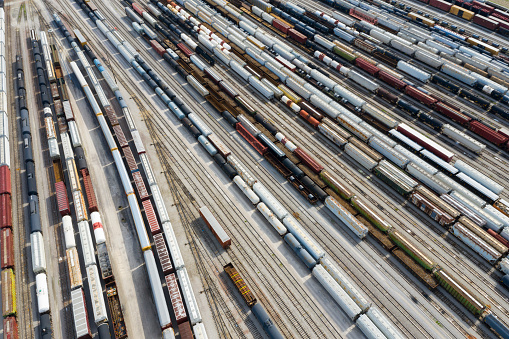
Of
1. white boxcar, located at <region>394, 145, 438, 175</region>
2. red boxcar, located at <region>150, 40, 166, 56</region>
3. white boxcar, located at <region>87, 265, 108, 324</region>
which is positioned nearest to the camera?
white boxcar, located at <region>87, 265, 108, 324</region>

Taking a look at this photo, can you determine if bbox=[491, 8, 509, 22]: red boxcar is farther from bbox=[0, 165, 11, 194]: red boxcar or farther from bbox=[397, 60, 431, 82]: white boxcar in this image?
bbox=[0, 165, 11, 194]: red boxcar

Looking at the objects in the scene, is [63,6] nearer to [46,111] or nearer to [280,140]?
[46,111]

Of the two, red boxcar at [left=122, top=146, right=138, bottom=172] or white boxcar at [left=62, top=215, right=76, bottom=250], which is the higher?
red boxcar at [left=122, top=146, right=138, bottom=172]

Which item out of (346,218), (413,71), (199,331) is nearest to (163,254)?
(199,331)

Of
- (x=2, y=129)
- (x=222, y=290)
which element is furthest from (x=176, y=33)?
(x=222, y=290)

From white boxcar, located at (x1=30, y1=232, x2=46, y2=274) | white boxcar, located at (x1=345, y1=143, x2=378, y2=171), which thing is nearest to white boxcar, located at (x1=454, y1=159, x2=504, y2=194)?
white boxcar, located at (x1=345, y1=143, x2=378, y2=171)

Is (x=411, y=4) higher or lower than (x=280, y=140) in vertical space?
higher

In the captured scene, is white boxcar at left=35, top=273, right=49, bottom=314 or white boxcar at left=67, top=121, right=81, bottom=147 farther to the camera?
white boxcar at left=67, top=121, right=81, bottom=147

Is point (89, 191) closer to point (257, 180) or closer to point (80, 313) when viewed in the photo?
point (80, 313)
